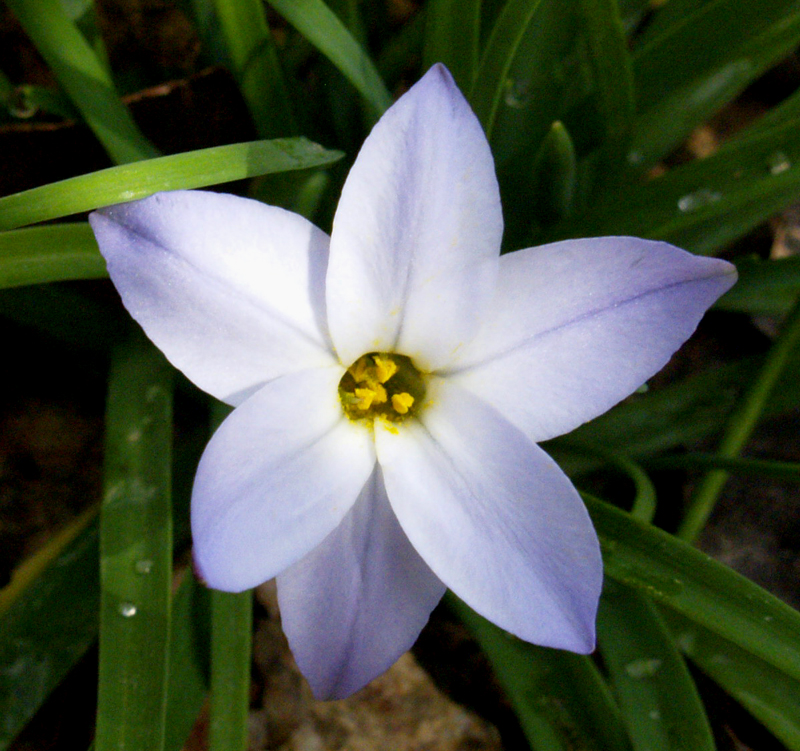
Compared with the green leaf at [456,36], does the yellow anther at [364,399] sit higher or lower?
lower

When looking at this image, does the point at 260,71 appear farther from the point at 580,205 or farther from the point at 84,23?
the point at 580,205

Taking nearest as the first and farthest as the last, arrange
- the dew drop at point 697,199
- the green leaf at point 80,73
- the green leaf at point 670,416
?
the green leaf at point 80,73
the dew drop at point 697,199
the green leaf at point 670,416

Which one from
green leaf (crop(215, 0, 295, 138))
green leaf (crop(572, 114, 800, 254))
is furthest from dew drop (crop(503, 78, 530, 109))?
green leaf (crop(215, 0, 295, 138))

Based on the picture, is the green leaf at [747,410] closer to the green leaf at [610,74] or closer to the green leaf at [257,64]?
the green leaf at [610,74]

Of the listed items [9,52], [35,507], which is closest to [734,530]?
[35,507]

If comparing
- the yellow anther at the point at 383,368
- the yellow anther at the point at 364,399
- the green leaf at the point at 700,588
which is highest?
the yellow anther at the point at 383,368

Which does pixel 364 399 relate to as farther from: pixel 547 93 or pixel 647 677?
pixel 547 93

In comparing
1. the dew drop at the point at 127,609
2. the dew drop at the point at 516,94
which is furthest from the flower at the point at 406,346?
the dew drop at the point at 516,94

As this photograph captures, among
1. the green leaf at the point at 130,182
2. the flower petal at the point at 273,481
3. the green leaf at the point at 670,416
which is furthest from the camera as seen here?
the green leaf at the point at 670,416
